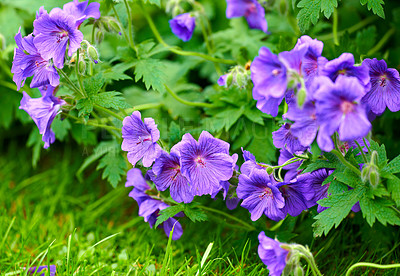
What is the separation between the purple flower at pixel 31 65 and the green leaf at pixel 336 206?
1014mm

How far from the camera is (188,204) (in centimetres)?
168

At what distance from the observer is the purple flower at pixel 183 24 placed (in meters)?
2.06

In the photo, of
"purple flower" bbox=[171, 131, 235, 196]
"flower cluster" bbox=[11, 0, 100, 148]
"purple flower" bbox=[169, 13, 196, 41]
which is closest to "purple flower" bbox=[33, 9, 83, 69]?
"flower cluster" bbox=[11, 0, 100, 148]

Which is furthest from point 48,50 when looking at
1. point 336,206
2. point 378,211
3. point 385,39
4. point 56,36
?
point 385,39

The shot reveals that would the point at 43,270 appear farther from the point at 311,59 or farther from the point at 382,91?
the point at 382,91

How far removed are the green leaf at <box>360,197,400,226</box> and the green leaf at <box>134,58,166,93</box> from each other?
90cm

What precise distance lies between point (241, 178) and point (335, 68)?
482 millimetres

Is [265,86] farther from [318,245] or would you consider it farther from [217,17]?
[217,17]

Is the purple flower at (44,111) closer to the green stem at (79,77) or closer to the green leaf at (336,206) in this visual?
the green stem at (79,77)

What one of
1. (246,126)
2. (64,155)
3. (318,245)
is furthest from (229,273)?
(64,155)

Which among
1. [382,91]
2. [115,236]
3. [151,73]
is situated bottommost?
[115,236]

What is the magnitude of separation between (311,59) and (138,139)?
26.1 inches

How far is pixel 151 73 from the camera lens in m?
1.89

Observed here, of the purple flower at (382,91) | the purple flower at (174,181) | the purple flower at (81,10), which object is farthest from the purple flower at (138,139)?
the purple flower at (382,91)
